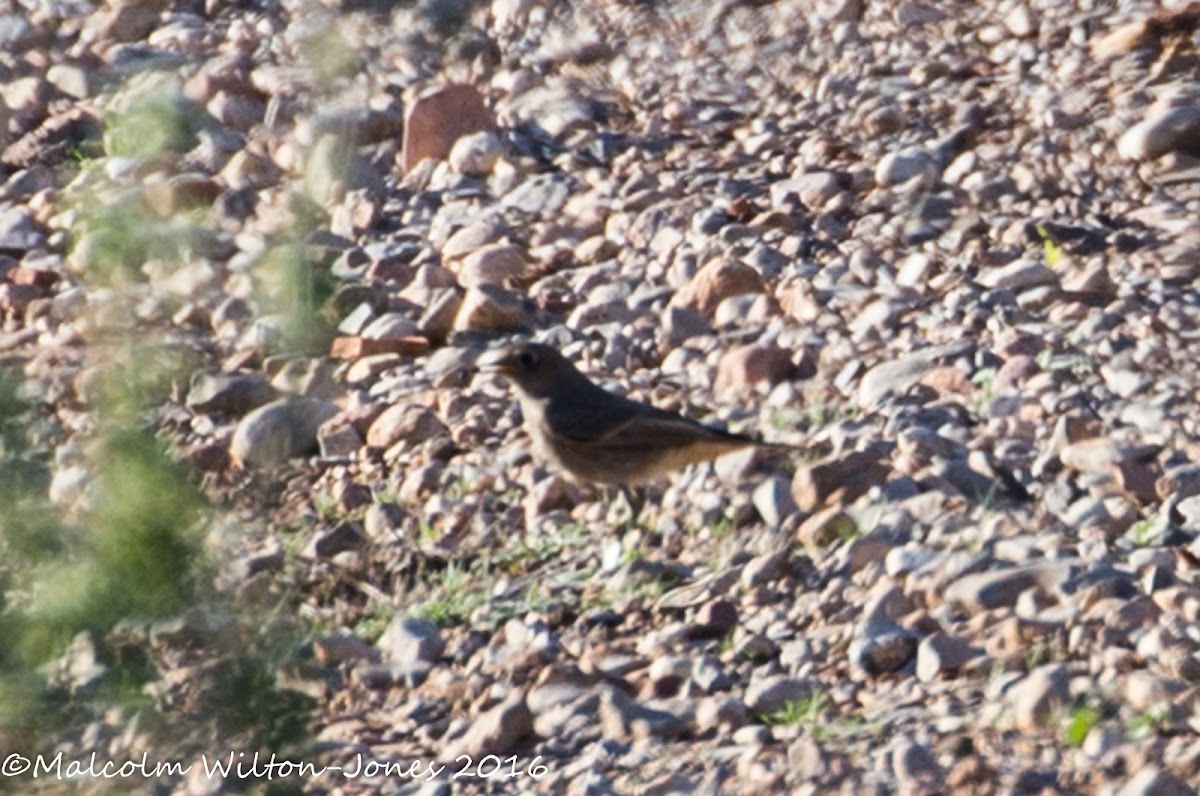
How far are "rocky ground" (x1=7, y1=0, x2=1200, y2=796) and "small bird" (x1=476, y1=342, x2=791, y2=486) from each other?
10 centimetres

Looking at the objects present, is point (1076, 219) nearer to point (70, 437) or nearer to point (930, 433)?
point (930, 433)

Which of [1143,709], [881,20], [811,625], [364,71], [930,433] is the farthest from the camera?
[881,20]

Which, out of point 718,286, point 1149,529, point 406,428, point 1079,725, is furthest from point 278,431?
point 718,286

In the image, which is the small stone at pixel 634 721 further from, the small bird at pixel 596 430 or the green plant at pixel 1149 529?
the small bird at pixel 596 430

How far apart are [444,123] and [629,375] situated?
5.46 ft

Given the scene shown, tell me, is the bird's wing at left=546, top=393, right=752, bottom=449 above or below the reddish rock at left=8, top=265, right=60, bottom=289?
below

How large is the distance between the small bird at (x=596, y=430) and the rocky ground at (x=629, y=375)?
101mm

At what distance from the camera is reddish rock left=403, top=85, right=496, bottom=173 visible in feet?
27.6

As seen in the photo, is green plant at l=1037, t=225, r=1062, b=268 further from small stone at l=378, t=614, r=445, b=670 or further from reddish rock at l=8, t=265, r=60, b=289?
reddish rock at l=8, t=265, r=60, b=289

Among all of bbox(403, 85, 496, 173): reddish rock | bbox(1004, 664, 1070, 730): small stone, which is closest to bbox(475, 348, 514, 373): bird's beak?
bbox(403, 85, 496, 173): reddish rock

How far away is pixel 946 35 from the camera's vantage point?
844cm

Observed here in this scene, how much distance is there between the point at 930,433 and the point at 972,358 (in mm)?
461

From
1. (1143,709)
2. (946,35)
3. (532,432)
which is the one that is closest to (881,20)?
(946,35)

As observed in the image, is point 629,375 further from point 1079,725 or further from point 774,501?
point 1079,725
